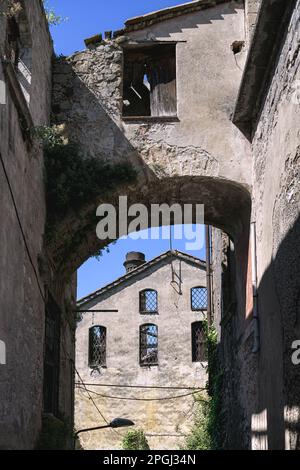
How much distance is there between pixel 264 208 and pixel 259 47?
2104mm

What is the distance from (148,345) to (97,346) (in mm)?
2242

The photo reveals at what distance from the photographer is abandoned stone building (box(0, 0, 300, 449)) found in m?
7.52

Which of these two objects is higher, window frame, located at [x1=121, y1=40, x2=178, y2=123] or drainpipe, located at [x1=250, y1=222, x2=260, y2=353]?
window frame, located at [x1=121, y1=40, x2=178, y2=123]

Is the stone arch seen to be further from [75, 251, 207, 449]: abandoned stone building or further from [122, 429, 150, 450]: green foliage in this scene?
[122, 429, 150, 450]: green foliage

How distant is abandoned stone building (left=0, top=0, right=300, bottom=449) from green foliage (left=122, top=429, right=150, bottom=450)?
14.1m

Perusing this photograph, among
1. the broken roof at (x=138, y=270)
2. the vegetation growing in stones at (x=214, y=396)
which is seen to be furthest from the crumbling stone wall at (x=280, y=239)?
the broken roof at (x=138, y=270)

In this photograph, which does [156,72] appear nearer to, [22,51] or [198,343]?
[22,51]

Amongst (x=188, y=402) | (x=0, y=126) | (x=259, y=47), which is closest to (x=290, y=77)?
(x=259, y=47)

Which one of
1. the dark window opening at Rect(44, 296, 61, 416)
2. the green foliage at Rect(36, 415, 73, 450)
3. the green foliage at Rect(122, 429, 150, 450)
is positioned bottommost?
the green foliage at Rect(122, 429, 150, 450)

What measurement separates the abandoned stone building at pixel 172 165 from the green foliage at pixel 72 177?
0.05m

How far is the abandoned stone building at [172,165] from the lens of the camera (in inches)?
296

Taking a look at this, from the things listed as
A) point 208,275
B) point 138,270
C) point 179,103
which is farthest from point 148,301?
point 179,103

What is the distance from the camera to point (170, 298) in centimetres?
2925

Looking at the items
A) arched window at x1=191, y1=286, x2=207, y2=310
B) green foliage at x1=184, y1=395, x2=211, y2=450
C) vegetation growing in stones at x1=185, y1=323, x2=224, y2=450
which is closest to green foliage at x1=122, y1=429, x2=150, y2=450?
green foliage at x1=184, y1=395, x2=211, y2=450
